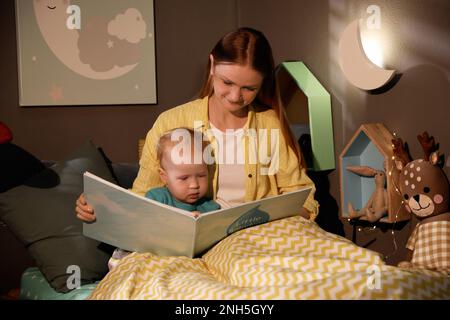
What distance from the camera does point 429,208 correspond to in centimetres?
136

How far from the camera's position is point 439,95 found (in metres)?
1.43

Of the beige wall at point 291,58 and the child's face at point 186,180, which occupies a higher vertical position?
the beige wall at point 291,58

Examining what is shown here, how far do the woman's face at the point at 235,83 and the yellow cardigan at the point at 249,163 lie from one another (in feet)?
0.39

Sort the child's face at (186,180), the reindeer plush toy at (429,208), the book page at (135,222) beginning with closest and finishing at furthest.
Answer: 1. the book page at (135,222)
2. the reindeer plush toy at (429,208)
3. the child's face at (186,180)

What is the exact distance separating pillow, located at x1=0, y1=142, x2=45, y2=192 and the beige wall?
1.57ft

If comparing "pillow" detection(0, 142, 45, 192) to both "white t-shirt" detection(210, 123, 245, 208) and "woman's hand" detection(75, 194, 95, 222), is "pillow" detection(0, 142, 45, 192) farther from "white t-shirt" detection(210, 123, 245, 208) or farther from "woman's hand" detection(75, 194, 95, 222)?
"white t-shirt" detection(210, 123, 245, 208)

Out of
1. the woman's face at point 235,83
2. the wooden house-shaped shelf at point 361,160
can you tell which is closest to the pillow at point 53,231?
the woman's face at point 235,83

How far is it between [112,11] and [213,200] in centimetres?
111

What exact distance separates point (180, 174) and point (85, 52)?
1055mm

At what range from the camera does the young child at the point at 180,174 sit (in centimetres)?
144

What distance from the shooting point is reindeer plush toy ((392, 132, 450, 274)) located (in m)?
1.33

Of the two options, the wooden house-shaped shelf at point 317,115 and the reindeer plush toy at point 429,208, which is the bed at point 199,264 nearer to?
the reindeer plush toy at point 429,208

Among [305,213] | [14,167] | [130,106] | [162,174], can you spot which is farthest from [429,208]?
[130,106]

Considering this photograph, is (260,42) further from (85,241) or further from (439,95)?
(85,241)
